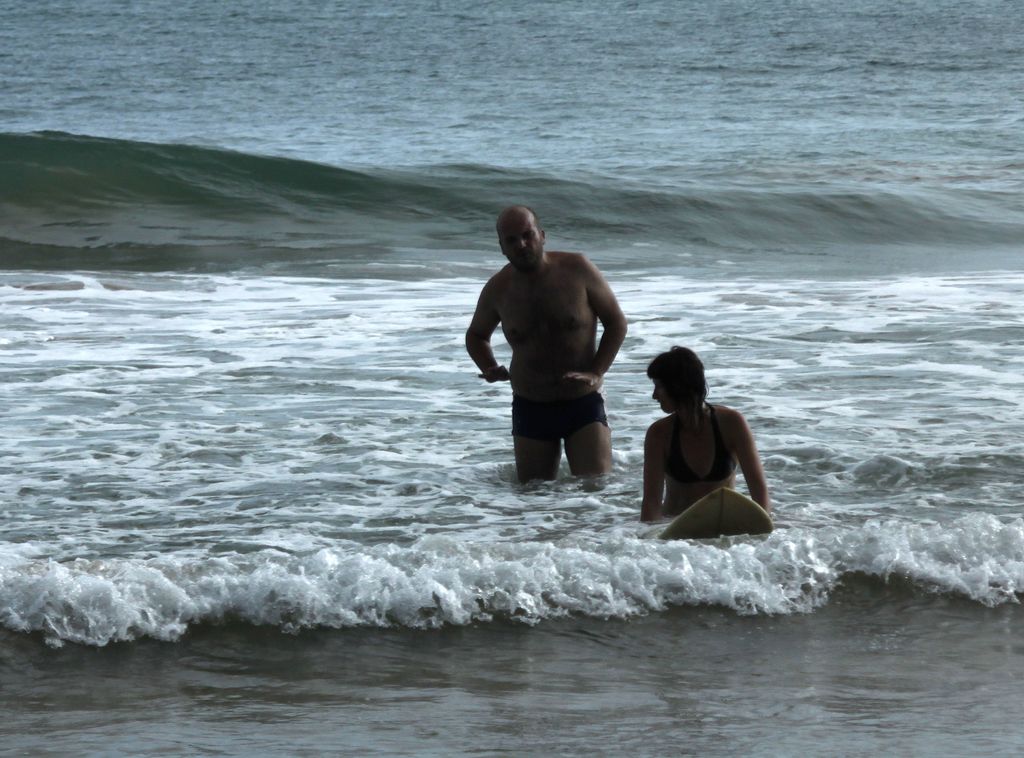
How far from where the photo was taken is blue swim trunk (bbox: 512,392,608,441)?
256 inches

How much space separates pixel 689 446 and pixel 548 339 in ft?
3.63

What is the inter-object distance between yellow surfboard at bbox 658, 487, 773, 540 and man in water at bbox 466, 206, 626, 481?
1.11 meters

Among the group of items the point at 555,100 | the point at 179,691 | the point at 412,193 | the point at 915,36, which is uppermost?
the point at 915,36

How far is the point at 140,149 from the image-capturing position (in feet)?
72.2

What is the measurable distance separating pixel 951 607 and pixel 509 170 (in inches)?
715

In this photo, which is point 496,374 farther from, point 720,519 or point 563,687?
point 563,687

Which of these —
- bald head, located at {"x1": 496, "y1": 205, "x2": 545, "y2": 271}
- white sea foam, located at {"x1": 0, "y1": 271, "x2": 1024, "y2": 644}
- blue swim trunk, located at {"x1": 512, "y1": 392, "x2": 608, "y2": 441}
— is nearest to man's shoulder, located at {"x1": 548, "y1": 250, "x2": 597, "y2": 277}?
bald head, located at {"x1": 496, "y1": 205, "x2": 545, "y2": 271}

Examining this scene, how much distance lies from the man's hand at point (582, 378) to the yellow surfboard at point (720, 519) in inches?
36.1

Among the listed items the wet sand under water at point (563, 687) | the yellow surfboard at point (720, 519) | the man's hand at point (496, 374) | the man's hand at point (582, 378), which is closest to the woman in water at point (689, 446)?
the yellow surfboard at point (720, 519)

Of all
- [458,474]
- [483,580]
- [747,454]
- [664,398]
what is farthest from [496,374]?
[483,580]

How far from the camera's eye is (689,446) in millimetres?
5590

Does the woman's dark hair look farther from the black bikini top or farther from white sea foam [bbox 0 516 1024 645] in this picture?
white sea foam [bbox 0 516 1024 645]

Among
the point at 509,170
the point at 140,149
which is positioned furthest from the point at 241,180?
the point at 509,170

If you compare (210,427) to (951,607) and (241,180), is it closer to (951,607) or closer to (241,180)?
(951,607)
